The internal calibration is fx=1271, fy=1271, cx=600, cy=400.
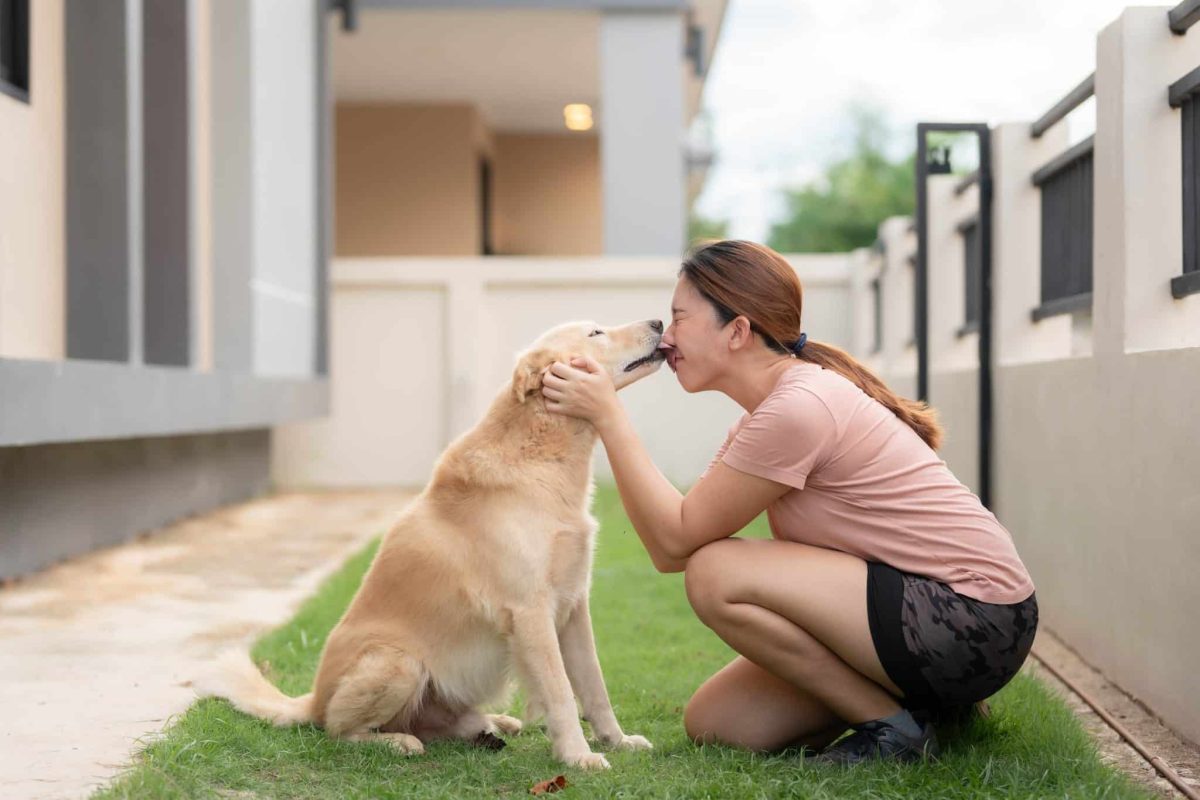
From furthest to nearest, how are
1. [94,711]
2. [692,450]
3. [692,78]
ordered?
1. [692,78]
2. [692,450]
3. [94,711]

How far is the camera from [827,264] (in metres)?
12.1

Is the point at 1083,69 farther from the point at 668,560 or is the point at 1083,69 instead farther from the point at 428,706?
the point at 428,706

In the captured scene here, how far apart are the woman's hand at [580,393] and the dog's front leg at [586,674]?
513mm

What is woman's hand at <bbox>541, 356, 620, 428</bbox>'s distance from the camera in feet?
10.6

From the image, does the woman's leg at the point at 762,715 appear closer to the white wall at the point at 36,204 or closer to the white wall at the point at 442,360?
the white wall at the point at 36,204

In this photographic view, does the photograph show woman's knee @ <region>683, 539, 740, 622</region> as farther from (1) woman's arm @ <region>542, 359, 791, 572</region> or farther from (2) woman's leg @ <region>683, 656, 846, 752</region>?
(2) woman's leg @ <region>683, 656, 846, 752</region>

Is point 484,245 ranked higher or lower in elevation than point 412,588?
higher

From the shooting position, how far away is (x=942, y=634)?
2.91m

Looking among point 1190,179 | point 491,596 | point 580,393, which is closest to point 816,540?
point 580,393

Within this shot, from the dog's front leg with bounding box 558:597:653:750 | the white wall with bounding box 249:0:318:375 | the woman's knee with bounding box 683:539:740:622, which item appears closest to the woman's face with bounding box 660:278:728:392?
the woman's knee with bounding box 683:539:740:622

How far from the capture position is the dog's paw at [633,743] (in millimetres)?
3326

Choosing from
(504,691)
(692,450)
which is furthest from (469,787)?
(692,450)

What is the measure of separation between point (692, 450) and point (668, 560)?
859cm

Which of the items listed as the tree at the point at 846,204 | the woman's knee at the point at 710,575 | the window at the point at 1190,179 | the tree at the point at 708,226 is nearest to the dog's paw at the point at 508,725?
the woman's knee at the point at 710,575
